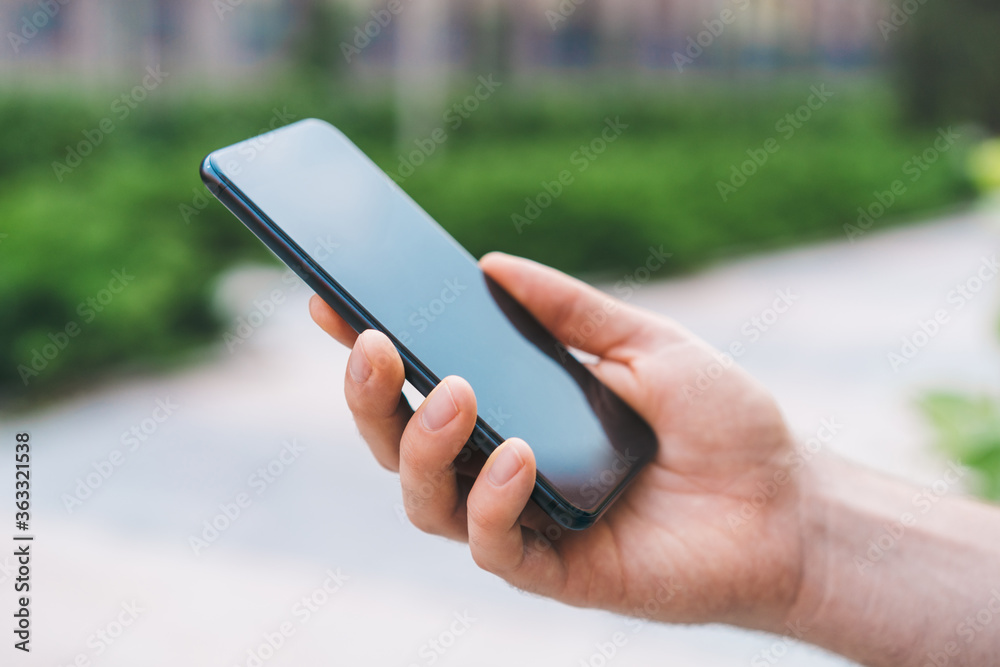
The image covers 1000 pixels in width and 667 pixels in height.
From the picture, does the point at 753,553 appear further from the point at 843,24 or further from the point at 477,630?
the point at 843,24

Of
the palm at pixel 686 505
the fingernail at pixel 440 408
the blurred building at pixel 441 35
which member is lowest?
the blurred building at pixel 441 35

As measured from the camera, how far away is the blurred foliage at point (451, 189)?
470 cm

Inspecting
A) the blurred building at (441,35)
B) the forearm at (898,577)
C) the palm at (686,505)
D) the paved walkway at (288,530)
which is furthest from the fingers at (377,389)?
the blurred building at (441,35)

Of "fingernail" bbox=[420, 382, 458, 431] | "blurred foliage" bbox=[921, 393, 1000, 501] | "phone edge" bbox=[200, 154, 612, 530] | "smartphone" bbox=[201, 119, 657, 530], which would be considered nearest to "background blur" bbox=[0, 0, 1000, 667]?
"blurred foliage" bbox=[921, 393, 1000, 501]

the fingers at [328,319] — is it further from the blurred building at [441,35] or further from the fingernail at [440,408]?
the blurred building at [441,35]

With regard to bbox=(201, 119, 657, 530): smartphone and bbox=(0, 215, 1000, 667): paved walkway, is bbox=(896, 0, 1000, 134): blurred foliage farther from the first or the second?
bbox=(201, 119, 657, 530): smartphone

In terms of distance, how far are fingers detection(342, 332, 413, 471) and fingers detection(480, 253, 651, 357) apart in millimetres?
400

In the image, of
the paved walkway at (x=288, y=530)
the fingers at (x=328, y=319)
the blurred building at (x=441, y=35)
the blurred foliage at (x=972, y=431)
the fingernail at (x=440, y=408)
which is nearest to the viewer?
the fingernail at (x=440, y=408)

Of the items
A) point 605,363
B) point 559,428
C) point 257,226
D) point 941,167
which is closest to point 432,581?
point 605,363

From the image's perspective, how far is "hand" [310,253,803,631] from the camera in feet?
4.26

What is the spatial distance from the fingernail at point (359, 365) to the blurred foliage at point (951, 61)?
1720 cm

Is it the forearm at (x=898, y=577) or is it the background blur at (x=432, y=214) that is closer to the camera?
the forearm at (x=898, y=577)

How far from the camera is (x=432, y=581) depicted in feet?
10.8

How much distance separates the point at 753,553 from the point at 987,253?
9.62 metres
